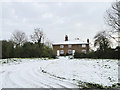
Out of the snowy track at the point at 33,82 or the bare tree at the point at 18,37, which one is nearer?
the snowy track at the point at 33,82

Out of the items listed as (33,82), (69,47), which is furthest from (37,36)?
(33,82)

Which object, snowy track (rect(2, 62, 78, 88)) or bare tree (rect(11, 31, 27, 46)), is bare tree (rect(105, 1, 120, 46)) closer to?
snowy track (rect(2, 62, 78, 88))

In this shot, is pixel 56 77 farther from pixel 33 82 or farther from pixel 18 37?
pixel 18 37

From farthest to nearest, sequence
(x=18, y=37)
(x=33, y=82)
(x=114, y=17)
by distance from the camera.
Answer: (x=18, y=37) < (x=114, y=17) < (x=33, y=82)

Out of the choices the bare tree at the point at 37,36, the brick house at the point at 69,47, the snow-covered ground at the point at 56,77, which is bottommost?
the snow-covered ground at the point at 56,77

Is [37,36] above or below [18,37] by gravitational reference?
below

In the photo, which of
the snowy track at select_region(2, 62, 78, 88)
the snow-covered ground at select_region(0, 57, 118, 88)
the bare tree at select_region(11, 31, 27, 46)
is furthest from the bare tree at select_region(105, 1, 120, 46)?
the bare tree at select_region(11, 31, 27, 46)

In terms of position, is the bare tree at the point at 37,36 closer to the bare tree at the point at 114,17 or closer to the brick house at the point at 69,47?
the brick house at the point at 69,47

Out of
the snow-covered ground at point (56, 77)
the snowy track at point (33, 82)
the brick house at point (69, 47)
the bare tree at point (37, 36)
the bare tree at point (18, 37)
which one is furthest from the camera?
the brick house at point (69, 47)

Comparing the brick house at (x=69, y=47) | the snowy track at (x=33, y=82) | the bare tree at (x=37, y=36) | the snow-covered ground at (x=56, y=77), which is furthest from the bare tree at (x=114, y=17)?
the brick house at (x=69, y=47)

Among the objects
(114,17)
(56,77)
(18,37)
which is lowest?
(56,77)

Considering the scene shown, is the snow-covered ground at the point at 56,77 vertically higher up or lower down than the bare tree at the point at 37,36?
lower down

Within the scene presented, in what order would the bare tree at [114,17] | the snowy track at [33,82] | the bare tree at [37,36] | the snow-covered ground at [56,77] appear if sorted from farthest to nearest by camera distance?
1. the bare tree at [37,36]
2. the bare tree at [114,17]
3. the snow-covered ground at [56,77]
4. the snowy track at [33,82]

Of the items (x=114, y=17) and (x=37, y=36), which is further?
(x=37, y=36)
